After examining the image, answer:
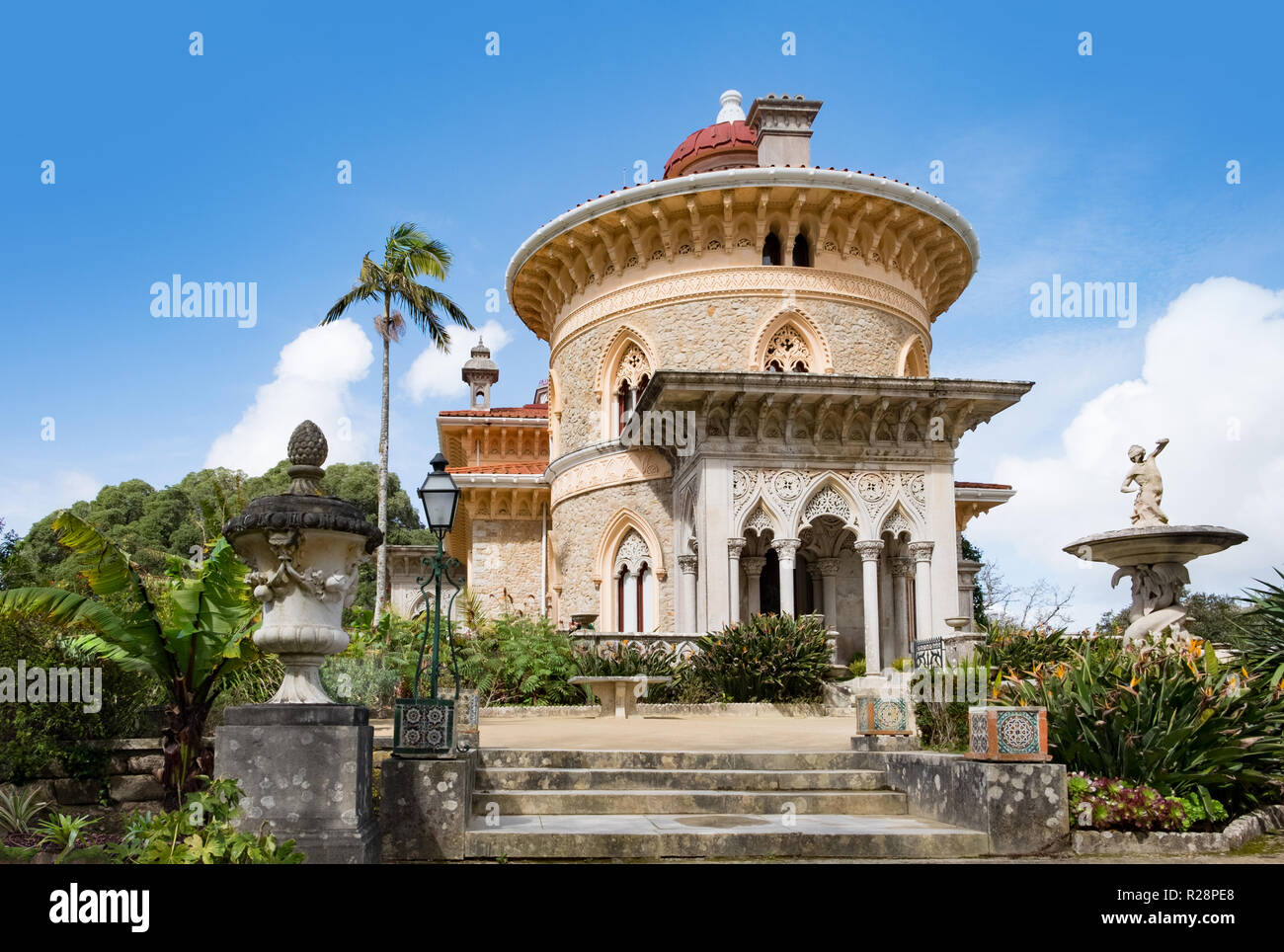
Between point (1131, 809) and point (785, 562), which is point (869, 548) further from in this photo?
point (1131, 809)

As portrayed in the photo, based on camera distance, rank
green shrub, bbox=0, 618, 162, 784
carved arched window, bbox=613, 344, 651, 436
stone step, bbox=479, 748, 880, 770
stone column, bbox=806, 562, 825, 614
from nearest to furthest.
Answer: green shrub, bbox=0, 618, 162, 784, stone step, bbox=479, 748, 880, 770, stone column, bbox=806, 562, 825, 614, carved arched window, bbox=613, 344, 651, 436

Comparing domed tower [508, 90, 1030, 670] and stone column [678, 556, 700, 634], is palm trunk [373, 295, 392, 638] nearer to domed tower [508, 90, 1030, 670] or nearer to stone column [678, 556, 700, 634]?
domed tower [508, 90, 1030, 670]

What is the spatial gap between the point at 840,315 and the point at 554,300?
714cm

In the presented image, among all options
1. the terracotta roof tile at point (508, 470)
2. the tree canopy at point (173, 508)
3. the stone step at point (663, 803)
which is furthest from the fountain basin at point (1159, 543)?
the tree canopy at point (173, 508)

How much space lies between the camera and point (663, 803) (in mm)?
7703

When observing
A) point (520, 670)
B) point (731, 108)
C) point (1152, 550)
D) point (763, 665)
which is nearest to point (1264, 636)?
point (1152, 550)

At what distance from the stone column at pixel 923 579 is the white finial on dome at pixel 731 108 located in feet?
45.0

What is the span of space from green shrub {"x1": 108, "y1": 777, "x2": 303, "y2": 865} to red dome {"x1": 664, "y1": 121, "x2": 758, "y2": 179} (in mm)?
22048

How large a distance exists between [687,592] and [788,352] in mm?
5485

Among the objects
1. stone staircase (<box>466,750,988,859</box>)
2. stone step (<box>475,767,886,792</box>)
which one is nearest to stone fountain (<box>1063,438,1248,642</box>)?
stone staircase (<box>466,750,988,859</box>)

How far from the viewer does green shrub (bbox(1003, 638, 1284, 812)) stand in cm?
713

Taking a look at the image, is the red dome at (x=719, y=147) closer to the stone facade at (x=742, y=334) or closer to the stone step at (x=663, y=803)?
the stone facade at (x=742, y=334)

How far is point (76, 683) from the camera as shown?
8.88m

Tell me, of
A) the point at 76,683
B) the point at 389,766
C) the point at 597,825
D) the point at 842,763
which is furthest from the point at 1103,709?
the point at 76,683
